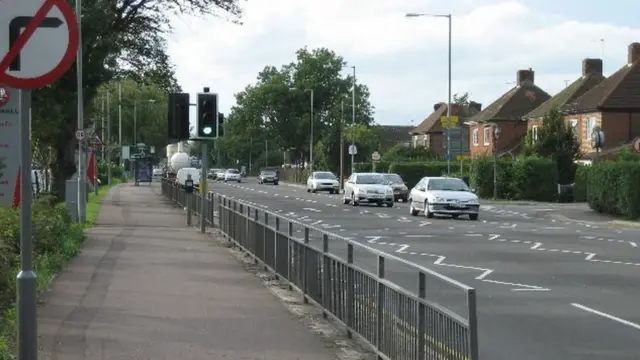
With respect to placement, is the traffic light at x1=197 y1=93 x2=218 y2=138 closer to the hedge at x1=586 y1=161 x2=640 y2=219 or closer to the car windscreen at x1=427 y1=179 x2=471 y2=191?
the car windscreen at x1=427 y1=179 x2=471 y2=191

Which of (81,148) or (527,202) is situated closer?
(81,148)

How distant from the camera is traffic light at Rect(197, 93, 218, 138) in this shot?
949 inches

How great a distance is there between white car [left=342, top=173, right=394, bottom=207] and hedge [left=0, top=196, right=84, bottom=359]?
23.6 m

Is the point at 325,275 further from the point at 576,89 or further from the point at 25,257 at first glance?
the point at 576,89

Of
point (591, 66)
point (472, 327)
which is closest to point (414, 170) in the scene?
point (591, 66)

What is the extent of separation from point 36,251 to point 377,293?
7805 mm

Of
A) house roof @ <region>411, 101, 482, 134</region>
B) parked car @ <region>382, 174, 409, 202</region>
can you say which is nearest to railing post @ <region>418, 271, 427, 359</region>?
parked car @ <region>382, 174, 409, 202</region>

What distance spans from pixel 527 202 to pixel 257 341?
4267 centimetres

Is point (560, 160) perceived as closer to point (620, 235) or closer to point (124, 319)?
point (620, 235)

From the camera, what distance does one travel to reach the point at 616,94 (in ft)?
204

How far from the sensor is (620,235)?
27.0m

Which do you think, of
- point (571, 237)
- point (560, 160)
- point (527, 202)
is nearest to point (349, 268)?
point (571, 237)

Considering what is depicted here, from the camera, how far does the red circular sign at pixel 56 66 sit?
5855 mm

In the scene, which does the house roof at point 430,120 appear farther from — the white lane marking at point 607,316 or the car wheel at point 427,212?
the white lane marking at point 607,316
